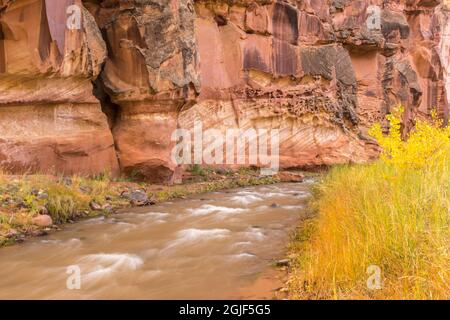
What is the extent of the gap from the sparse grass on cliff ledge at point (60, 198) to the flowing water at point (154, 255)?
1.16 ft

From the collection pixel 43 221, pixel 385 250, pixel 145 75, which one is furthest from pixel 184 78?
pixel 385 250

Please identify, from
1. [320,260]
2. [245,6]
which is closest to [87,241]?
[320,260]

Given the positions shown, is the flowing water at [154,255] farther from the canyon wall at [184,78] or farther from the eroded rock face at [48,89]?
the canyon wall at [184,78]

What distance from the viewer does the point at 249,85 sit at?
16531 millimetres

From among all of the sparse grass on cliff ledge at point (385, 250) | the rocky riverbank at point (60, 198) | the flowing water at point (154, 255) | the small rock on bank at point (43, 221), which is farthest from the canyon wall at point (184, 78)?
the sparse grass on cliff ledge at point (385, 250)

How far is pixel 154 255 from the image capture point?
5.02 m

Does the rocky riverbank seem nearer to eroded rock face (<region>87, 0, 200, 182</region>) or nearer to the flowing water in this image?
the flowing water

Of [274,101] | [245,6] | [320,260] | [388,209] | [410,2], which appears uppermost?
[410,2]

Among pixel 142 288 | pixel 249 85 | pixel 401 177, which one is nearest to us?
pixel 142 288

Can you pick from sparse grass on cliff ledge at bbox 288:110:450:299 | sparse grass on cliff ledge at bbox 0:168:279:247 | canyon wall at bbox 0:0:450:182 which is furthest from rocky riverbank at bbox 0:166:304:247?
sparse grass on cliff ledge at bbox 288:110:450:299

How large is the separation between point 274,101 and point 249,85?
1.42m

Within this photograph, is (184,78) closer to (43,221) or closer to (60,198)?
(60,198)

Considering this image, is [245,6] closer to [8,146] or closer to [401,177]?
[8,146]

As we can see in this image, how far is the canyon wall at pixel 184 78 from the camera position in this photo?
884 cm
